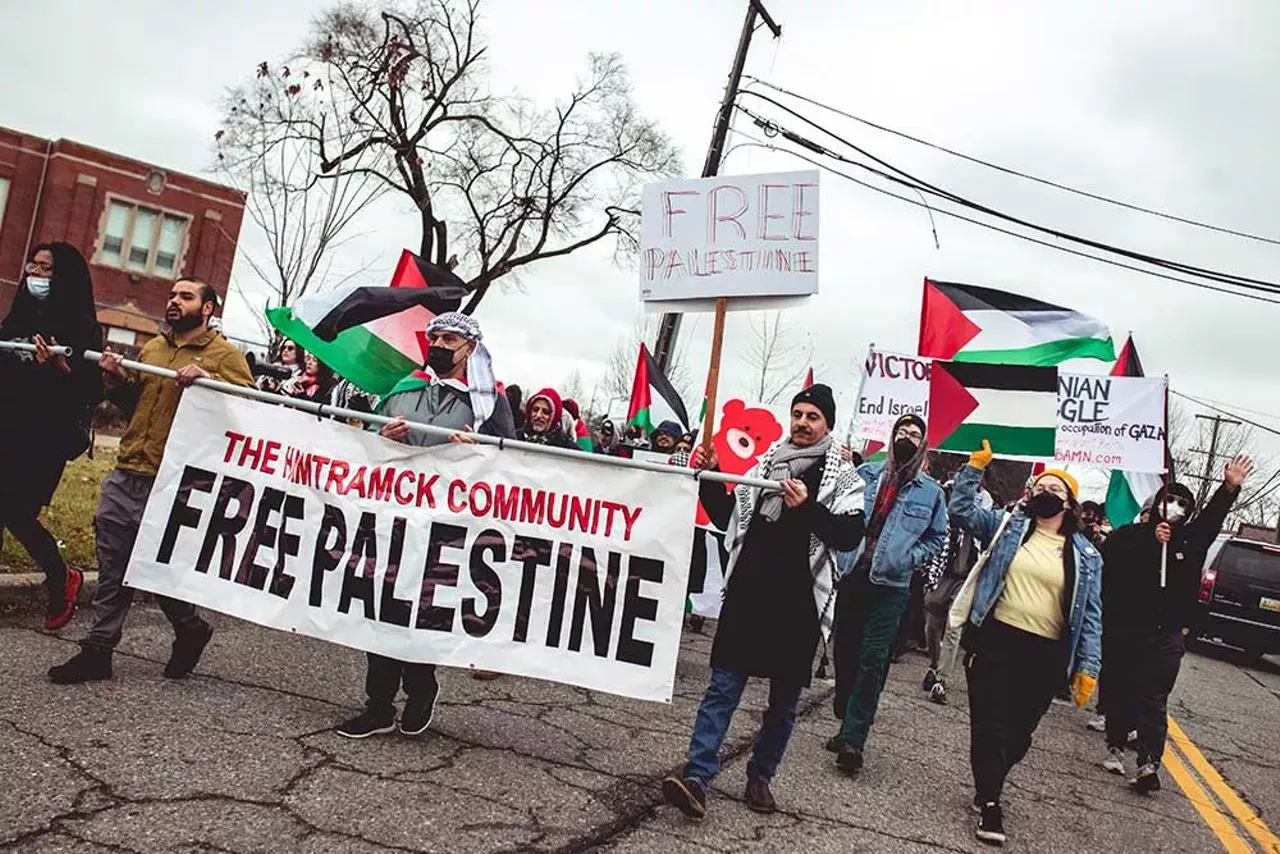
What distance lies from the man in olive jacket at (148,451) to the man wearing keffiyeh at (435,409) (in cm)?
92

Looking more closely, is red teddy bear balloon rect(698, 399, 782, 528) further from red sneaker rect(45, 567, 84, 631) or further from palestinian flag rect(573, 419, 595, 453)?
red sneaker rect(45, 567, 84, 631)

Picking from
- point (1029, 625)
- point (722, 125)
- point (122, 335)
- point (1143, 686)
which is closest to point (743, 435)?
point (1143, 686)

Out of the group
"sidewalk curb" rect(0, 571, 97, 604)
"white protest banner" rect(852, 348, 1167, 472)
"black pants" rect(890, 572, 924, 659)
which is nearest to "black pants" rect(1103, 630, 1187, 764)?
"black pants" rect(890, 572, 924, 659)

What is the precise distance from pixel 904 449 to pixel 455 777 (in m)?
3.15

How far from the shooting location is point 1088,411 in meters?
9.83

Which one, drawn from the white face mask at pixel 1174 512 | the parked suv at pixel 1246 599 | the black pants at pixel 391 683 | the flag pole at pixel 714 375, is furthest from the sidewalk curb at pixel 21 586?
the parked suv at pixel 1246 599

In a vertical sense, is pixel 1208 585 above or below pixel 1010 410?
below

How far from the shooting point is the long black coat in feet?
15.0

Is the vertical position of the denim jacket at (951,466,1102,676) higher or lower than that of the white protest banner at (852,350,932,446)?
lower

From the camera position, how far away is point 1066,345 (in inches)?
388

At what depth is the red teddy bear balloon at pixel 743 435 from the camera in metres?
8.38

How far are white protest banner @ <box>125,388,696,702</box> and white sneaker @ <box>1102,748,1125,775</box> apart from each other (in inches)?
149

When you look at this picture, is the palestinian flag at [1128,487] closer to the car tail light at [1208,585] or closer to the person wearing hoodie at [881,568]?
the person wearing hoodie at [881,568]

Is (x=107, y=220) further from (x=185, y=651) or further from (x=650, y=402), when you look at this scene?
(x=185, y=651)
